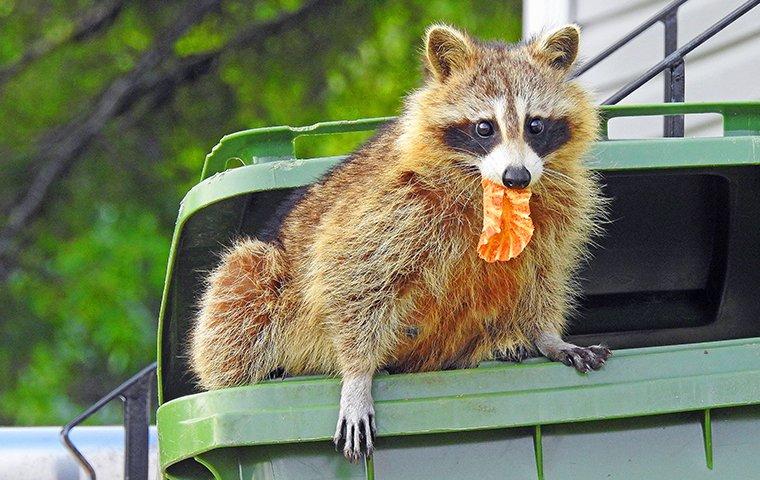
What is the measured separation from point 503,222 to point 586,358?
13.3 inches

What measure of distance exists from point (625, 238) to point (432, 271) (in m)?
0.68

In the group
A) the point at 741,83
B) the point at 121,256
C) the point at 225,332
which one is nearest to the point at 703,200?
the point at 225,332

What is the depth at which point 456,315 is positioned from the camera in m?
2.91

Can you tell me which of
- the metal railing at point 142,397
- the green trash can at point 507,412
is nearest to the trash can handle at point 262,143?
the green trash can at point 507,412

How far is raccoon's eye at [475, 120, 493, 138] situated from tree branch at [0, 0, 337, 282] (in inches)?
248

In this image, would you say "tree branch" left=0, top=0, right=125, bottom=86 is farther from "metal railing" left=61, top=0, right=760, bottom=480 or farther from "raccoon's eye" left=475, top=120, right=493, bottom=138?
"raccoon's eye" left=475, top=120, right=493, bottom=138

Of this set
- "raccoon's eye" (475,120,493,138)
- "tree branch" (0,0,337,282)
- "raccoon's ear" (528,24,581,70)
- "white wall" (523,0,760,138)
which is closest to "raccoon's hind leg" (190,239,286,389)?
"raccoon's eye" (475,120,493,138)

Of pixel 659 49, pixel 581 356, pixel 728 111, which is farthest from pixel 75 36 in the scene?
pixel 581 356

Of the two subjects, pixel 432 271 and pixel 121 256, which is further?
pixel 121 256

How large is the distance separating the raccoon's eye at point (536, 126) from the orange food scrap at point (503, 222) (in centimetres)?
17

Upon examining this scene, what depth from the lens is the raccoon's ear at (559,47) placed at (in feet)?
10.2

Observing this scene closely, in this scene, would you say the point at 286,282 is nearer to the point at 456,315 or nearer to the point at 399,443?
the point at 456,315

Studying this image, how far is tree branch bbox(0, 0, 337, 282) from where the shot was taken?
886 cm

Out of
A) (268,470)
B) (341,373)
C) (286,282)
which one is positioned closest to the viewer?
(268,470)
